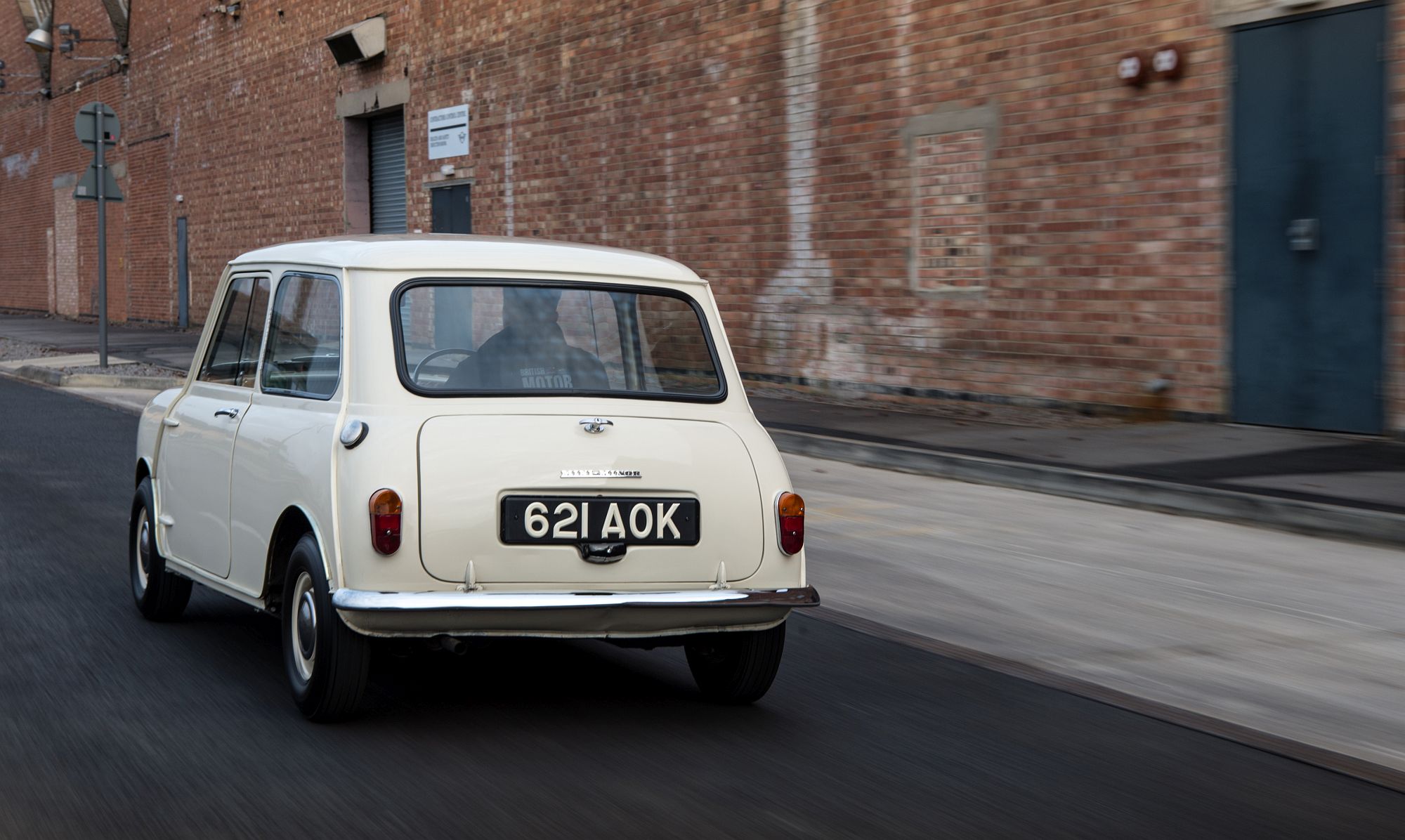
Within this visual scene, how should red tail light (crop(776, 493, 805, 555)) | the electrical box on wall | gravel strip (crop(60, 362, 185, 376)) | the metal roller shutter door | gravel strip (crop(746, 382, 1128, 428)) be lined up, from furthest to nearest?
the metal roller shutter door
the electrical box on wall
gravel strip (crop(60, 362, 185, 376))
gravel strip (crop(746, 382, 1128, 428))
red tail light (crop(776, 493, 805, 555))

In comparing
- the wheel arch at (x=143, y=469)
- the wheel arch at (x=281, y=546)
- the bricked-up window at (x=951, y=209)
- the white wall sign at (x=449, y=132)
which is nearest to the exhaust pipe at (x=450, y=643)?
the wheel arch at (x=281, y=546)

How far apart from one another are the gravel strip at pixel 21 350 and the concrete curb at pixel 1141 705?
22197 millimetres

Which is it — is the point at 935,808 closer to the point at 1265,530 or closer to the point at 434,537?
the point at 434,537

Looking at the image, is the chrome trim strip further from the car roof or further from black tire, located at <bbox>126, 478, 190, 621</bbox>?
black tire, located at <bbox>126, 478, 190, 621</bbox>

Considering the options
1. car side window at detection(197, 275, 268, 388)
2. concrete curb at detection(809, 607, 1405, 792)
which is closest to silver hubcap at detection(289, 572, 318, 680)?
car side window at detection(197, 275, 268, 388)

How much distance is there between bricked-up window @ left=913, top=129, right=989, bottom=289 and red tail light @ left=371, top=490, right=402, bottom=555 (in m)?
10.7

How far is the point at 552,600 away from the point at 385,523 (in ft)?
1.76

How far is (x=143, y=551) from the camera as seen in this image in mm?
6586

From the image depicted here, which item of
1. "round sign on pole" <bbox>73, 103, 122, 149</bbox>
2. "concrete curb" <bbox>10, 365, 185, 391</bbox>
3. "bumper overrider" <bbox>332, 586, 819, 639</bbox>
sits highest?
"round sign on pole" <bbox>73, 103, 122, 149</bbox>

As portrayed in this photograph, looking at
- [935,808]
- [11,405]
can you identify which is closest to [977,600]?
[935,808]

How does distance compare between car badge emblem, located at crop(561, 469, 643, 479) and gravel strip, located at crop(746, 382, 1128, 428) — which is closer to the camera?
car badge emblem, located at crop(561, 469, 643, 479)

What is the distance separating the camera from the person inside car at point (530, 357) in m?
5.05

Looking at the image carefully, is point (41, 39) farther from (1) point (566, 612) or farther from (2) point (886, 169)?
(1) point (566, 612)

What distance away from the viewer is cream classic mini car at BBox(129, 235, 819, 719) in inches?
183
